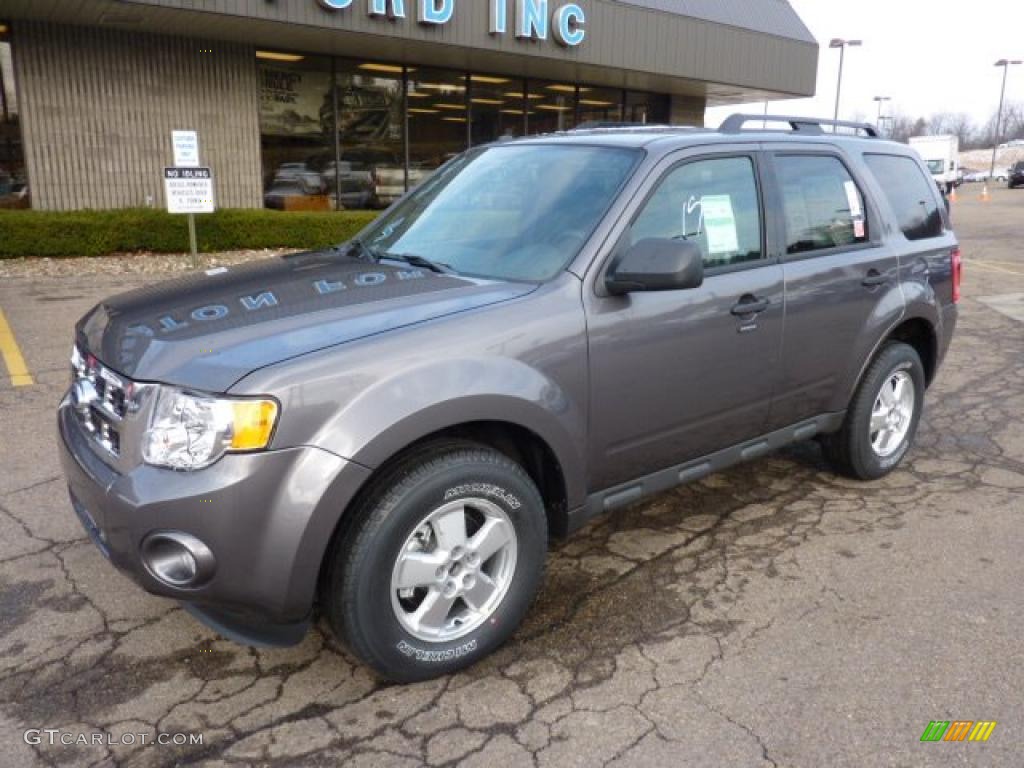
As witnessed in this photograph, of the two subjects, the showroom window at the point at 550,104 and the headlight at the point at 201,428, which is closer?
the headlight at the point at 201,428

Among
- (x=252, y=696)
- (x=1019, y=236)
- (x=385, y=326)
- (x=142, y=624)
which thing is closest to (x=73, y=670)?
(x=142, y=624)

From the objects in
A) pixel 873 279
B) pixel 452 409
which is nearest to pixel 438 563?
pixel 452 409

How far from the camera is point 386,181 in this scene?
1702 centimetres

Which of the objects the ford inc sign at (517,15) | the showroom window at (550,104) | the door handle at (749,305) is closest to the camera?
the door handle at (749,305)

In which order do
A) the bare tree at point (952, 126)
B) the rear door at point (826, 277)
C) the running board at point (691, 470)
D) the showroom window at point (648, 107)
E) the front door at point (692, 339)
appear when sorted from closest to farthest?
the front door at point (692, 339)
the running board at point (691, 470)
the rear door at point (826, 277)
the showroom window at point (648, 107)
the bare tree at point (952, 126)

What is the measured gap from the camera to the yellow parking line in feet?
20.5

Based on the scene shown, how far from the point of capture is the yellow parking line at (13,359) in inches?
247

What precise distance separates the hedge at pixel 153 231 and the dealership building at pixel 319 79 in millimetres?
1332

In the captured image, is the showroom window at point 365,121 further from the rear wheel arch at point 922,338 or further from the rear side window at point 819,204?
the rear side window at point 819,204

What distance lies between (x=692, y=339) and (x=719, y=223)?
57 cm

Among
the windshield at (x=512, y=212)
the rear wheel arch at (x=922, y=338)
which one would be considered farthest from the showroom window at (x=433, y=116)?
the windshield at (x=512, y=212)

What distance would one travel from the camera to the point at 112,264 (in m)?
12.2

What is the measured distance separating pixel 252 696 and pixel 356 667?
1.16 feet

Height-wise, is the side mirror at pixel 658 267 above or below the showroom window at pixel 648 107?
below
